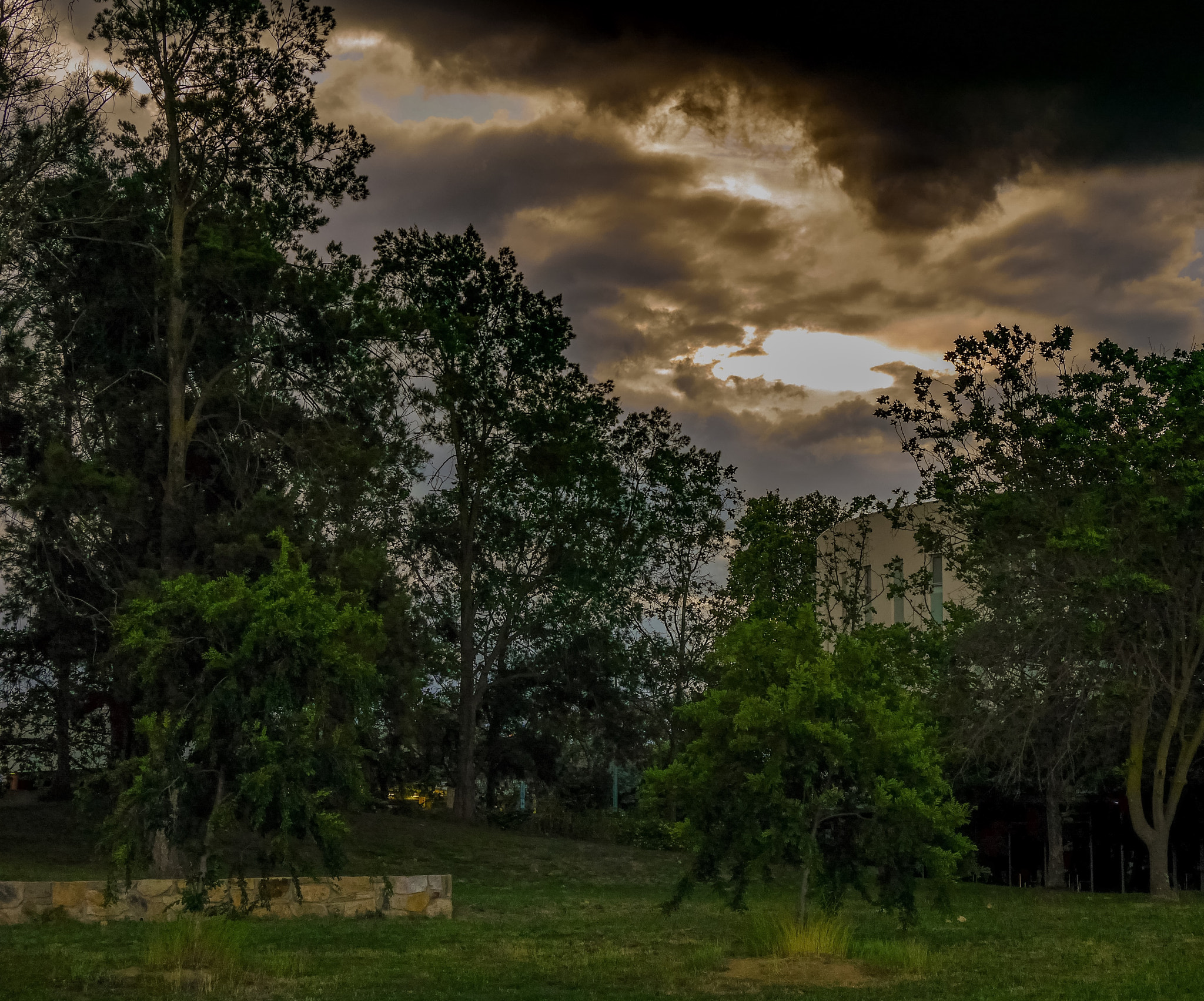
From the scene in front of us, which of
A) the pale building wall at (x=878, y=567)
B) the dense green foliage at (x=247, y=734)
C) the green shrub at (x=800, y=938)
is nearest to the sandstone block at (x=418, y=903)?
the dense green foliage at (x=247, y=734)

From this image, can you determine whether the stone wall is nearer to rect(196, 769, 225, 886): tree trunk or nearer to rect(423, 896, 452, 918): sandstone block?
rect(423, 896, 452, 918): sandstone block

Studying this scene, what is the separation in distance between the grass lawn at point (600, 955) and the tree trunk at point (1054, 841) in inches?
323

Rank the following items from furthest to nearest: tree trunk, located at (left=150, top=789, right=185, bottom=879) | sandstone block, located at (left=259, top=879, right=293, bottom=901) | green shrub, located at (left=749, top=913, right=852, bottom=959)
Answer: tree trunk, located at (left=150, top=789, right=185, bottom=879)
sandstone block, located at (left=259, top=879, right=293, bottom=901)
green shrub, located at (left=749, top=913, right=852, bottom=959)

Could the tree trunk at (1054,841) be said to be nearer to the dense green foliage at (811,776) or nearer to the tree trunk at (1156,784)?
the tree trunk at (1156,784)

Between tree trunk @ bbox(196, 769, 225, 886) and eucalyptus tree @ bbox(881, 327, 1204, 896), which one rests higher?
eucalyptus tree @ bbox(881, 327, 1204, 896)

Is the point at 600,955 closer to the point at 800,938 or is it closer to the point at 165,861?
the point at 800,938

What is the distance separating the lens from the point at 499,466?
1668 inches

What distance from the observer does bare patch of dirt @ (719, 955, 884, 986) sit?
43.8ft

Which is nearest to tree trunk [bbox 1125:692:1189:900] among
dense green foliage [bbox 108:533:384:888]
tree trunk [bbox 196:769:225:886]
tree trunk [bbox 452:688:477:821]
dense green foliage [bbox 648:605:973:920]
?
dense green foliage [bbox 648:605:973:920]

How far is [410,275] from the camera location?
42031 mm

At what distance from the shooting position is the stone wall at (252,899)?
17.6 metres

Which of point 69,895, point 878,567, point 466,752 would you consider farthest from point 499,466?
point 69,895

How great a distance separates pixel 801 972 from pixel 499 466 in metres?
29.7

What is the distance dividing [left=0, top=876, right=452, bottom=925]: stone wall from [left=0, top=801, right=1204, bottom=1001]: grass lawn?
1.38 ft
